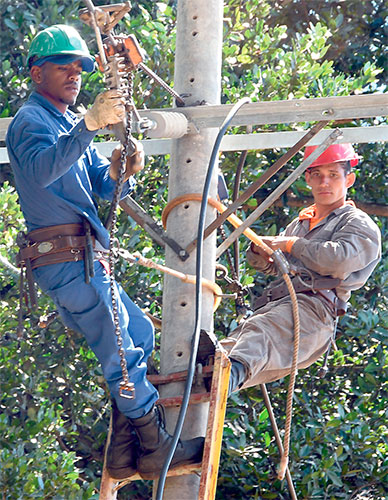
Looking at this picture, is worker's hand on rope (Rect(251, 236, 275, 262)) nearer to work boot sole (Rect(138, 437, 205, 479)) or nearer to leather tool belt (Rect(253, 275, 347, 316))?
leather tool belt (Rect(253, 275, 347, 316))

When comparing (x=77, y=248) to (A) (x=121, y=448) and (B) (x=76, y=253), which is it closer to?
(B) (x=76, y=253)

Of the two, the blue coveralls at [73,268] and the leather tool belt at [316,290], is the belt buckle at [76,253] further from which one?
the leather tool belt at [316,290]

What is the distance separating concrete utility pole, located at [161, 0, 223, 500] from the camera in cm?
554

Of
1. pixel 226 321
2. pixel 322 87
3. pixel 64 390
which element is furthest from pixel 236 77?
pixel 64 390

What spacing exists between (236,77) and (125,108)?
4.96 metres

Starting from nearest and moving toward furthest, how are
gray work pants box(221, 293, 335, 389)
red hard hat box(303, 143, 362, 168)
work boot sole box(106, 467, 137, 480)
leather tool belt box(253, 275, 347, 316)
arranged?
work boot sole box(106, 467, 137, 480)
gray work pants box(221, 293, 335, 389)
leather tool belt box(253, 275, 347, 316)
red hard hat box(303, 143, 362, 168)

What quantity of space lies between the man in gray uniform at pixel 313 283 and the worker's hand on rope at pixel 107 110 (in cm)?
153

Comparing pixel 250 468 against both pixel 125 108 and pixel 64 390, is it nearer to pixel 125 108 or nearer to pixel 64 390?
pixel 64 390

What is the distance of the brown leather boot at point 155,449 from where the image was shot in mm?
5227

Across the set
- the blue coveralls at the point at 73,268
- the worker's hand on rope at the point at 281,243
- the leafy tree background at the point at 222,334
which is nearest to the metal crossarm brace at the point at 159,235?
the blue coveralls at the point at 73,268

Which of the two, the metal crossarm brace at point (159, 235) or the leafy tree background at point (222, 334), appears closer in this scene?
the metal crossarm brace at point (159, 235)

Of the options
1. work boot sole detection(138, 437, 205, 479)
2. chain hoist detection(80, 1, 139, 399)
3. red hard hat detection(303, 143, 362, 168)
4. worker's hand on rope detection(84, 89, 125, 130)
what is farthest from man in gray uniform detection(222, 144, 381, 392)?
worker's hand on rope detection(84, 89, 125, 130)

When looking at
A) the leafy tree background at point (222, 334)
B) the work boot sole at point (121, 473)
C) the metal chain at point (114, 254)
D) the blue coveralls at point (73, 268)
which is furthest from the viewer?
the leafy tree background at point (222, 334)

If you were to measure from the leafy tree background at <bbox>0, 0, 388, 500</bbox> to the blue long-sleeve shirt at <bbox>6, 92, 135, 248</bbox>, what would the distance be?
3.09 m
